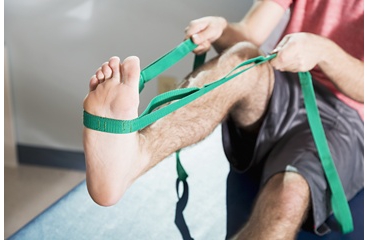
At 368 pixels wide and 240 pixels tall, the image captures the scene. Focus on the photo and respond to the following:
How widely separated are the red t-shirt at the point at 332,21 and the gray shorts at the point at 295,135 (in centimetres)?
4

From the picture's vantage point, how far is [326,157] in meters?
0.85

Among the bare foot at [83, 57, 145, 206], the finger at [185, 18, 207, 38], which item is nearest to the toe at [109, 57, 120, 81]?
the bare foot at [83, 57, 145, 206]

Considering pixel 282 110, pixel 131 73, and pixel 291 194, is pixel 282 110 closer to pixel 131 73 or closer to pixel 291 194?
pixel 291 194

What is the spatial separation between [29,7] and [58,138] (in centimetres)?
21

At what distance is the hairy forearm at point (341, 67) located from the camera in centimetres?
85

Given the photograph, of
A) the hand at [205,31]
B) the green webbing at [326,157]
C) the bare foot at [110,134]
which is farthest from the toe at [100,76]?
the green webbing at [326,157]

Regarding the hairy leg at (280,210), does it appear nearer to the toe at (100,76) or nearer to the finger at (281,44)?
the finger at (281,44)

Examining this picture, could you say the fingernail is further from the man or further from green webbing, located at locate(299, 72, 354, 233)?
green webbing, located at locate(299, 72, 354, 233)

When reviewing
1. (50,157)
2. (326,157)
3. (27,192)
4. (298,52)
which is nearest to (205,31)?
(298,52)

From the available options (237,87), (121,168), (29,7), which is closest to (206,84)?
(237,87)

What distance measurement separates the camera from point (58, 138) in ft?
3.12

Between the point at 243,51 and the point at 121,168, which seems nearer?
the point at 121,168

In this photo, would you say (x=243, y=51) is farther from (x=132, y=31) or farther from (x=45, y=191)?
(x=45, y=191)

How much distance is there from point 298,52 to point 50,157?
0.47 m
